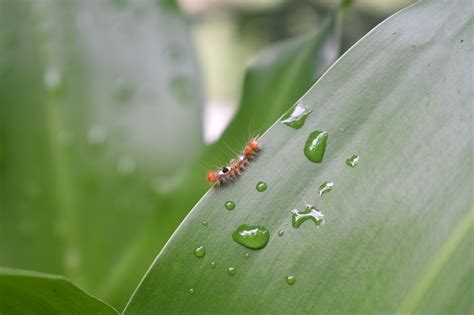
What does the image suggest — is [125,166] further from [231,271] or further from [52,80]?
[231,271]

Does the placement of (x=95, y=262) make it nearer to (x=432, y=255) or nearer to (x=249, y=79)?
(x=249, y=79)

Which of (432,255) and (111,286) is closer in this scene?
(432,255)

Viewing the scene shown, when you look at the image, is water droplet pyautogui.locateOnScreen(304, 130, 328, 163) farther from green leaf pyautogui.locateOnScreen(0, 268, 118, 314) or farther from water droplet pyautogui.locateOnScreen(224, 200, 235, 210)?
green leaf pyautogui.locateOnScreen(0, 268, 118, 314)

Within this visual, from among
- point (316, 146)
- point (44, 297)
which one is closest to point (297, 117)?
point (316, 146)

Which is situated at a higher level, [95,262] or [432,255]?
[432,255]

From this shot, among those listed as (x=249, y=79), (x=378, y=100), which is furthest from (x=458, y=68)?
(x=249, y=79)

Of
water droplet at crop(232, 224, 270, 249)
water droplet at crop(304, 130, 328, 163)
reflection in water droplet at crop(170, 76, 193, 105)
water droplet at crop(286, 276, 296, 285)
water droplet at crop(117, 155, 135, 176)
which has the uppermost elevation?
reflection in water droplet at crop(170, 76, 193, 105)

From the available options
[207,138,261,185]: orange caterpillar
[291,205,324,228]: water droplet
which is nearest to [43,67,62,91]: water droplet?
[207,138,261,185]: orange caterpillar
